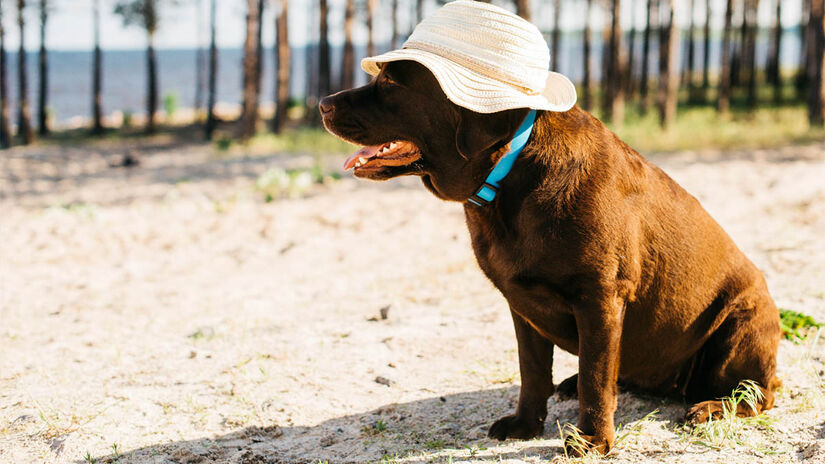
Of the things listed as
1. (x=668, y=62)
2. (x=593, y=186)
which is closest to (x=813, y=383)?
(x=593, y=186)

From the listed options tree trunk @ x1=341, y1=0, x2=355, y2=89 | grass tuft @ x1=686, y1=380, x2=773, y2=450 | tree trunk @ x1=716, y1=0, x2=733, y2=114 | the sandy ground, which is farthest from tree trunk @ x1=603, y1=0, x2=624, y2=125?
grass tuft @ x1=686, y1=380, x2=773, y2=450

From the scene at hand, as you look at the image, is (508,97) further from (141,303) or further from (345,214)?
(345,214)

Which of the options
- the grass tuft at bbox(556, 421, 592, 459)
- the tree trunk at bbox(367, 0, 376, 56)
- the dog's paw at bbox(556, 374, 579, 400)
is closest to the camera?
the grass tuft at bbox(556, 421, 592, 459)

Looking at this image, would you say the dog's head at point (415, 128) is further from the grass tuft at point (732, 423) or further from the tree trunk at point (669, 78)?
the tree trunk at point (669, 78)

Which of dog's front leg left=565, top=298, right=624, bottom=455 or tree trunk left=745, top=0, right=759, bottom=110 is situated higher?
tree trunk left=745, top=0, right=759, bottom=110

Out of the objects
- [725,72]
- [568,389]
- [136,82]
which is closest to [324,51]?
[725,72]

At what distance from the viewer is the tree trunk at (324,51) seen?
83.6ft

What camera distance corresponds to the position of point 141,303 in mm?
6430

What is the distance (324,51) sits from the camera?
26344mm

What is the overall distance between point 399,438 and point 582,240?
1.45 meters

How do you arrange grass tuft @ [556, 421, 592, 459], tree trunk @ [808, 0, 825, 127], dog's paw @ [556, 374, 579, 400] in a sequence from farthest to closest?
tree trunk @ [808, 0, 825, 127] < dog's paw @ [556, 374, 579, 400] < grass tuft @ [556, 421, 592, 459]

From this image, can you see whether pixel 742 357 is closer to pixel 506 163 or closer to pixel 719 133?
pixel 506 163

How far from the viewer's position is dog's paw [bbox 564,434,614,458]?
3074mm

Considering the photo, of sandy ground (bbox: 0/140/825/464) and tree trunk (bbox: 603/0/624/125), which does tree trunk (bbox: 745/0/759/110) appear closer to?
tree trunk (bbox: 603/0/624/125)
